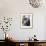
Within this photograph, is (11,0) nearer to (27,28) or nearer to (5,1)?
(5,1)

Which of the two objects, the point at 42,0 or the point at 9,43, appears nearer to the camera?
the point at 9,43

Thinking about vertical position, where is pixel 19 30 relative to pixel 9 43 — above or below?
above

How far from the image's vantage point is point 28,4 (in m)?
5.75

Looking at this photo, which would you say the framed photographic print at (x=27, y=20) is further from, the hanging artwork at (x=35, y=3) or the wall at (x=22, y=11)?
the hanging artwork at (x=35, y=3)

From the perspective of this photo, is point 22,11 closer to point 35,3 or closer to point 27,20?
point 27,20

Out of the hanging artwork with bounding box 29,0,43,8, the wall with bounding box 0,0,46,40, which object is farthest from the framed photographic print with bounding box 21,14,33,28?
the hanging artwork with bounding box 29,0,43,8

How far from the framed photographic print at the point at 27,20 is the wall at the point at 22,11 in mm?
164

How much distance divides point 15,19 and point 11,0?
898 millimetres

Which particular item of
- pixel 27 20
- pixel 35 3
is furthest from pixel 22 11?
pixel 35 3

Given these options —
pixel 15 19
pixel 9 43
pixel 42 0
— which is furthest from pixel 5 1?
pixel 9 43

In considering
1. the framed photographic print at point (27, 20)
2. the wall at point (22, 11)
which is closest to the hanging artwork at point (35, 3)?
the wall at point (22, 11)

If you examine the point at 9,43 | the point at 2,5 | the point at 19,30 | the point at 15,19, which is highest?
the point at 2,5

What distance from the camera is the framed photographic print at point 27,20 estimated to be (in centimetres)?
573

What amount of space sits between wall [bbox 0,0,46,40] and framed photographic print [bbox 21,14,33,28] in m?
0.16
